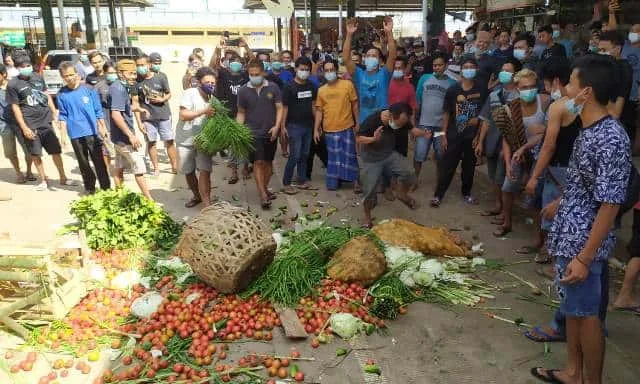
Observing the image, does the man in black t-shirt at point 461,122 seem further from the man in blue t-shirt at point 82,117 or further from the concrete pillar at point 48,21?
the concrete pillar at point 48,21

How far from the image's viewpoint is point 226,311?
4289 millimetres

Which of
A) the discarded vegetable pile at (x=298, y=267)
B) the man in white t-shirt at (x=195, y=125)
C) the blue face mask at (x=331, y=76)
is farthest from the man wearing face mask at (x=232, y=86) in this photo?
the discarded vegetable pile at (x=298, y=267)

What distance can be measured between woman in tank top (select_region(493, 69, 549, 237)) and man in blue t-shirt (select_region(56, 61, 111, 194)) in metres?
5.54

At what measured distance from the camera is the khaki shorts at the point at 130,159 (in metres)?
7.01

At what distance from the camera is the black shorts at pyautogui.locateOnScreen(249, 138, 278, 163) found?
23.4 ft

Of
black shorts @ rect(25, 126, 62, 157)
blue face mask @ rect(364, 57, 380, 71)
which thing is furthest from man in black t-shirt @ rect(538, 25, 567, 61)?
black shorts @ rect(25, 126, 62, 157)

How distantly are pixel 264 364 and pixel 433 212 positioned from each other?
3.97 metres

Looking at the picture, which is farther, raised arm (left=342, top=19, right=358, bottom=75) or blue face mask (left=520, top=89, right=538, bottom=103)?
raised arm (left=342, top=19, right=358, bottom=75)

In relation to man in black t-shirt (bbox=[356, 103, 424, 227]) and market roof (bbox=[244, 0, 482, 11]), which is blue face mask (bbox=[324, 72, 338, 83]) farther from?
market roof (bbox=[244, 0, 482, 11])

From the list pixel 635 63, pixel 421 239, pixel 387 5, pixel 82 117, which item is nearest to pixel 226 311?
pixel 421 239

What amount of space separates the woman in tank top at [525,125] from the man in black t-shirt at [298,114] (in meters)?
3.11

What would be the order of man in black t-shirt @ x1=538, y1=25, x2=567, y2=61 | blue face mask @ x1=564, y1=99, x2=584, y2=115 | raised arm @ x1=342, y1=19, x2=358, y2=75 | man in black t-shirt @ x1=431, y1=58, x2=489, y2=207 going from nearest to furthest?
blue face mask @ x1=564, y1=99, x2=584, y2=115 → man in black t-shirt @ x1=431, y1=58, x2=489, y2=207 → raised arm @ x1=342, y1=19, x2=358, y2=75 → man in black t-shirt @ x1=538, y1=25, x2=567, y2=61

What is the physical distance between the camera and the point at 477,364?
12.2 feet

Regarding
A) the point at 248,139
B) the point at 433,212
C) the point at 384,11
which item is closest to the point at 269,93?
the point at 248,139
